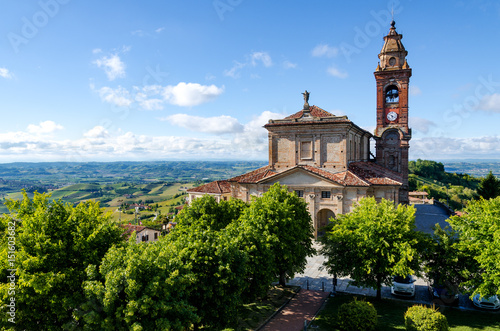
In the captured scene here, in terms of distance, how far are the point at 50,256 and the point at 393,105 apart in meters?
49.9

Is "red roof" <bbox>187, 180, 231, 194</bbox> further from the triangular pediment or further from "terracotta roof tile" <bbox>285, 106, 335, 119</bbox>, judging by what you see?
"terracotta roof tile" <bbox>285, 106, 335, 119</bbox>

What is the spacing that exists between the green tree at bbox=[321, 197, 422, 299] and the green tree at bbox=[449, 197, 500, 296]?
111 inches

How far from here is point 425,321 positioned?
55.1 ft

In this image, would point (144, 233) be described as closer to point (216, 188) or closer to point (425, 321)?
point (216, 188)

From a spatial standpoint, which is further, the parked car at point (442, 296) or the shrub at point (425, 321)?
the parked car at point (442, 296)

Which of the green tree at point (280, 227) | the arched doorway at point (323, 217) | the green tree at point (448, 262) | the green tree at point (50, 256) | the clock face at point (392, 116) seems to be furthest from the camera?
the clock face at point (392, 116)

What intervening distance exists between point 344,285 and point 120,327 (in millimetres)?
20206

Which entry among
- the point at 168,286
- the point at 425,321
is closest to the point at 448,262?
the point at 425,321

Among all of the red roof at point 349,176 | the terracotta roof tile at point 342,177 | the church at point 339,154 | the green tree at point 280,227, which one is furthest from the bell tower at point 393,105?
the green tree at point 280,227

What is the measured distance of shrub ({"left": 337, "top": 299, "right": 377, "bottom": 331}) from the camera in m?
18.5

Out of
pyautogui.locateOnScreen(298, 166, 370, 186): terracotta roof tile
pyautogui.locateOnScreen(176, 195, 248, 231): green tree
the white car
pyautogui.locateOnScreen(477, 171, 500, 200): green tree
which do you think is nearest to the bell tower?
pyautogui.locateOnScreen(298, 166, 370, 186): terracotta roof tile

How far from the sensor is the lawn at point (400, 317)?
1892 centimetres

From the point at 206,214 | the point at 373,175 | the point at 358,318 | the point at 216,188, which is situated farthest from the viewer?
the point at 216,188

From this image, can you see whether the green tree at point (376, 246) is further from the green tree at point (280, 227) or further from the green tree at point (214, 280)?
the green tree at point (214, 280)
